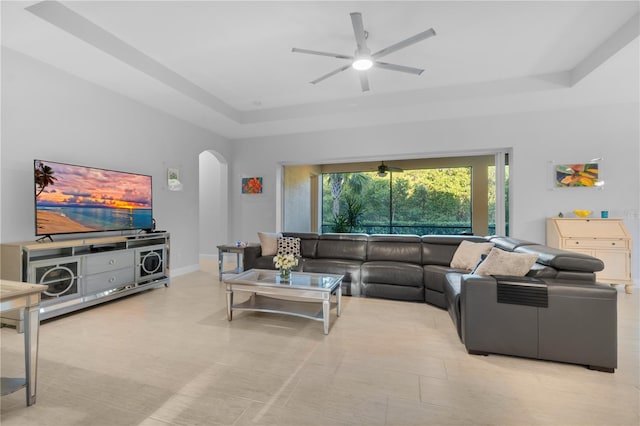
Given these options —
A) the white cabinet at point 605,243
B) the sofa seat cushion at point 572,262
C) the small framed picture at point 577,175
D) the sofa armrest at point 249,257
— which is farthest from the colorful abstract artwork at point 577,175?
the sofa armrest at point 249,257

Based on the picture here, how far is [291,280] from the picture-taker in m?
3.23

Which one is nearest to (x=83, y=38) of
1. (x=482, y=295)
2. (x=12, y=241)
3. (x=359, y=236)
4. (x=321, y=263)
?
(x=12, y=241)

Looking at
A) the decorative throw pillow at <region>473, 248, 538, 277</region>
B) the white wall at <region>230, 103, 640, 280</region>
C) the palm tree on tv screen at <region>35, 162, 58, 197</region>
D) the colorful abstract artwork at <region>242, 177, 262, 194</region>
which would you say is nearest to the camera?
the decorative throw pillow at <region>473, 248, 538, 277</region>

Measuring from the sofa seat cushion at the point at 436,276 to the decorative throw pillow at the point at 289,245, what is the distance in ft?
6.53

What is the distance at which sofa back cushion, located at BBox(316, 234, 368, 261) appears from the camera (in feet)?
14.8

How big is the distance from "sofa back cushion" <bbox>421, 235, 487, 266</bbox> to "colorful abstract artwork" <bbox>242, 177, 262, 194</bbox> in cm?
389

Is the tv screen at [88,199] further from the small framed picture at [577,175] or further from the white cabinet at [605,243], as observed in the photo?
the small framed picture at [577,175]

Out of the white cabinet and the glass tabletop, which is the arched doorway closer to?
the glass tabletop


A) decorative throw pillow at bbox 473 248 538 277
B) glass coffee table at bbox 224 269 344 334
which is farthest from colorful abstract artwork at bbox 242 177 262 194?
decorative throw pillow at bbox 473 248 538 277

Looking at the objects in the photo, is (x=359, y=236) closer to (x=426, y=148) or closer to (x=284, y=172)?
(x=426, y=148)

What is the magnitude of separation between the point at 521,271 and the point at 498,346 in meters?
0.64

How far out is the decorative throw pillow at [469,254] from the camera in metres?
3.68

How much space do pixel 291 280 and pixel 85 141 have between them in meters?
3.29

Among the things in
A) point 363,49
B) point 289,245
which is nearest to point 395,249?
point 289,245
